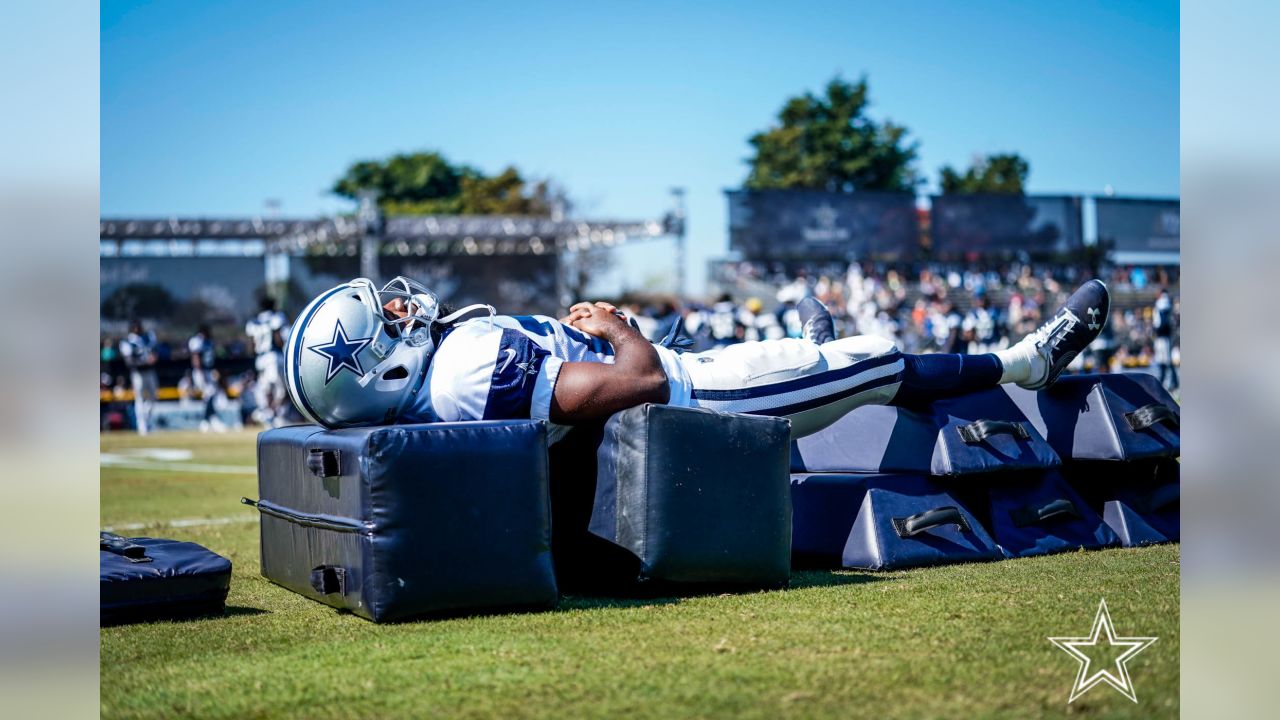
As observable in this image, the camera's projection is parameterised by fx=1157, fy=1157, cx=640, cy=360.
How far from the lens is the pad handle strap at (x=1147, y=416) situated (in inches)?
166

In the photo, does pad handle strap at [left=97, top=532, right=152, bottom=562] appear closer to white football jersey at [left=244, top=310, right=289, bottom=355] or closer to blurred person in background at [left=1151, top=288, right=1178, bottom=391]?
white football jersey at [left=244, top=310, right=289, bottom=355]

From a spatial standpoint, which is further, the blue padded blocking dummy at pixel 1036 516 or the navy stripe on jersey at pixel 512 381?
the blue padded blocking dummy at pixel 1036 516

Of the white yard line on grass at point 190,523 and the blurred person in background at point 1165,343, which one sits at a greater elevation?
the blurred person in background at point 1165,343

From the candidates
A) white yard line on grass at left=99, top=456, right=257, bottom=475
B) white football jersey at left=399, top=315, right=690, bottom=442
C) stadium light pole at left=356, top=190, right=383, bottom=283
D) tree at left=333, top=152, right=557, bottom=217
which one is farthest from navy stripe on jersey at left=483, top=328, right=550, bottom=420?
tree at left=333, top=152, right=557, bottom=217

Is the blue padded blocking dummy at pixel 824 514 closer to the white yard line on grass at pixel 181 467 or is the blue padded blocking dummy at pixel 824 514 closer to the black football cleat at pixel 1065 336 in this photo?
the black football cleat at pixel 1065 336

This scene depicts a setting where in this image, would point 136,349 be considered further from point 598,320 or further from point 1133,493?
point 1133,493

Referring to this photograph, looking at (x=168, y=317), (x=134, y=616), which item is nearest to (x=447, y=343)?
(x=134, y=616)

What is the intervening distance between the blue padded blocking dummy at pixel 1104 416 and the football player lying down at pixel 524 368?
0.83 metres

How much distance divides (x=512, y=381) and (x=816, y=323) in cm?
179

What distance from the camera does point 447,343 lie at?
3328 mm

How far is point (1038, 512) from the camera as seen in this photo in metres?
4.00

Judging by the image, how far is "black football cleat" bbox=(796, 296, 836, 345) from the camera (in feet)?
15.1

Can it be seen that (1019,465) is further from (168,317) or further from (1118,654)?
(168,317)

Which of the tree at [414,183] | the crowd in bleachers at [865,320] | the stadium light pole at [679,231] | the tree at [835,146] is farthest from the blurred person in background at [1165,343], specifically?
the tree at [414,183]
